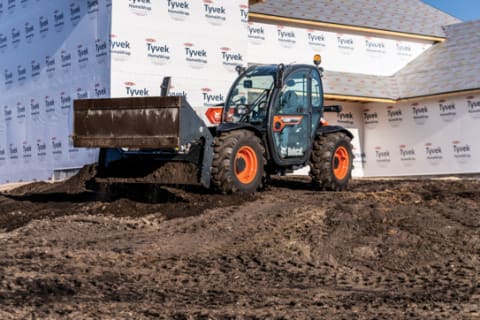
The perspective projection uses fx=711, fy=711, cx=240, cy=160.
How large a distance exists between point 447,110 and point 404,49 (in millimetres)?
4164

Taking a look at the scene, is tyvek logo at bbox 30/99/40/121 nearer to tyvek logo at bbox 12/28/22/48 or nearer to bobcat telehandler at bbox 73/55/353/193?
tyvek logo at bbox 12/28/22/48

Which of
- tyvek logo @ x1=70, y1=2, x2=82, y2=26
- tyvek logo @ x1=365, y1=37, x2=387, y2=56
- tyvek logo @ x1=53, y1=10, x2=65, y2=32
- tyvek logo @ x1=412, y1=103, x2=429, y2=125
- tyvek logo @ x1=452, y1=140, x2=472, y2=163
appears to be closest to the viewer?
tyvek logo @ x1=70, y1=2, x2=82, y2=26

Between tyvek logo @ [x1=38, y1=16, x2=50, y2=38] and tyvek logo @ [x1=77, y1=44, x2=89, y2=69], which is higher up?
tyvek logo @ [x1=38, y1=16, x2=50, y2=38]

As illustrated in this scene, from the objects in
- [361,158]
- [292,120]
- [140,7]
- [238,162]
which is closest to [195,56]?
[140,7]

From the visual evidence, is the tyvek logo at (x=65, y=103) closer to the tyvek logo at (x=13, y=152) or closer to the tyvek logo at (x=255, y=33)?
the tyvek logo at (x=13, y=152)

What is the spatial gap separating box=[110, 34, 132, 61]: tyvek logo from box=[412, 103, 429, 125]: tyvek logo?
10.4 m

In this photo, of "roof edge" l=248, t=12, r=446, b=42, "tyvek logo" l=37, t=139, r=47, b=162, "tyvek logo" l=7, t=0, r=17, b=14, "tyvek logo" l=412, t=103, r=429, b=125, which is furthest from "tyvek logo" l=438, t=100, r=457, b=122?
"tyvek logo" l=7, t=0, r=17, b=14

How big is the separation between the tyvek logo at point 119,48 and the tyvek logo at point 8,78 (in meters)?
5.66

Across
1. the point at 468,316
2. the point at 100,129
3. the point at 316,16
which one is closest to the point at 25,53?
the point at 316,16

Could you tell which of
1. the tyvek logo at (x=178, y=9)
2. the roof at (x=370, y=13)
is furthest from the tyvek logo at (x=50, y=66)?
the roof at (x=370, y=13)

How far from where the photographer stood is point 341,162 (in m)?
14.0

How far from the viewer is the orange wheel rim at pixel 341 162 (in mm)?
13859

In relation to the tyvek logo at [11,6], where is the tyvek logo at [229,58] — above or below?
below

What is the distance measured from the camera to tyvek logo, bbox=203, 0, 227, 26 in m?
19.0
